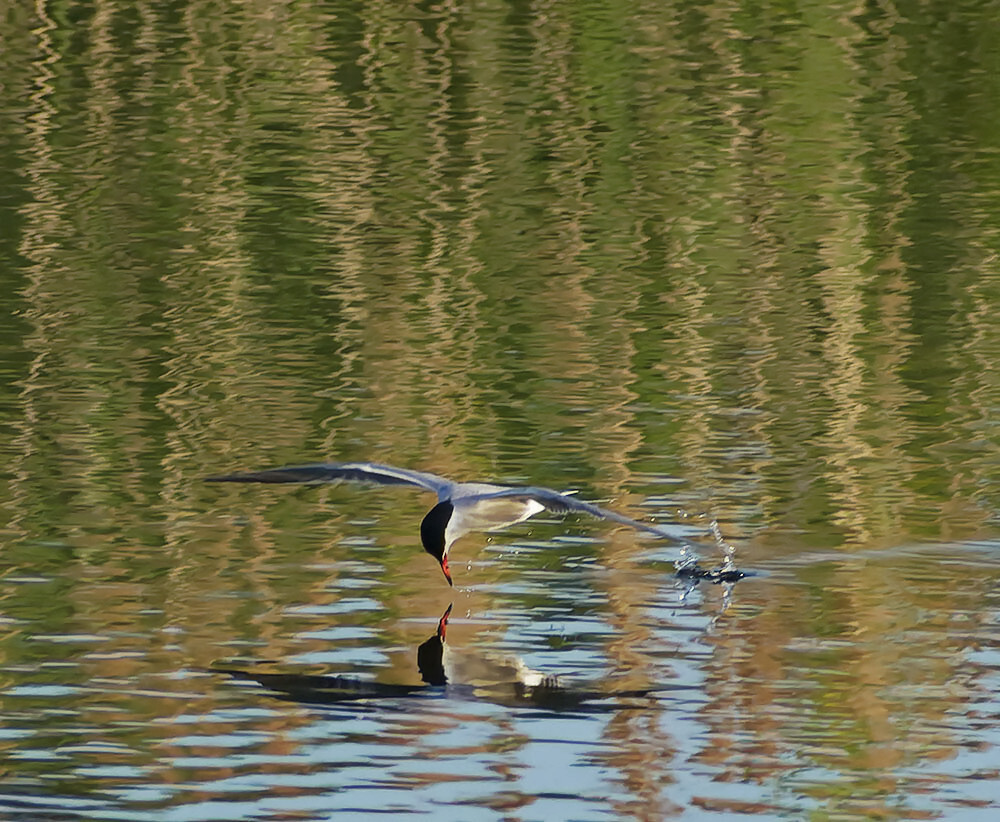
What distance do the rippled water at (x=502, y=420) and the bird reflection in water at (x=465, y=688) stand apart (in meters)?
0.02

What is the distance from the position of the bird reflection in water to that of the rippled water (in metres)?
0.02

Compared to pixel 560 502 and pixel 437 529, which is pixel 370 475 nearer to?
pixel 437 529

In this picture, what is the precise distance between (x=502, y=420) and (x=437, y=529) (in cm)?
342

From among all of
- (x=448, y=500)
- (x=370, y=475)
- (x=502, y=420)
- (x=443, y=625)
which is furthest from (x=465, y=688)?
(x=502, y=420)

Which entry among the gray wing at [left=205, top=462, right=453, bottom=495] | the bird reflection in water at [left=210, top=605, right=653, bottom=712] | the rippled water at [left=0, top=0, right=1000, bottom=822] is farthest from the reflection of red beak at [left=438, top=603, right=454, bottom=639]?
the gray wing at [left=205, top=462, right=453, bottom=495]

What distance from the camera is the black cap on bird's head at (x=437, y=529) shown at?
9.66 m

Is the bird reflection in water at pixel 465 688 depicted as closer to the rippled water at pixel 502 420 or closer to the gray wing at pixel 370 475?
the rippled water at pixel 502 420

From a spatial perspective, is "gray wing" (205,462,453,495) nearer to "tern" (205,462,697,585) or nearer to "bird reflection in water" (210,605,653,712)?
"tern" (205,462,697,585)

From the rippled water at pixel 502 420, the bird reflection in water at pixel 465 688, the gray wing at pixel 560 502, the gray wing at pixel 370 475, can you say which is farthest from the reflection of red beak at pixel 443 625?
the gray wing at pixel 560 502

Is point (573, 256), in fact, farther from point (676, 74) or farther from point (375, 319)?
point (676, 74)

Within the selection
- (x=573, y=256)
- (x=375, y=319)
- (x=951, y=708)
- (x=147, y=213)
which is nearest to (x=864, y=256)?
(x=573, y=256)

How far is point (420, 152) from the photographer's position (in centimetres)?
2088

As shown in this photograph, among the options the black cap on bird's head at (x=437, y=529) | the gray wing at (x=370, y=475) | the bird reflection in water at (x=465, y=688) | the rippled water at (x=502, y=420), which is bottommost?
the rippled water at (x=502, y=420)

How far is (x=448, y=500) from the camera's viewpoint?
9742 mm
